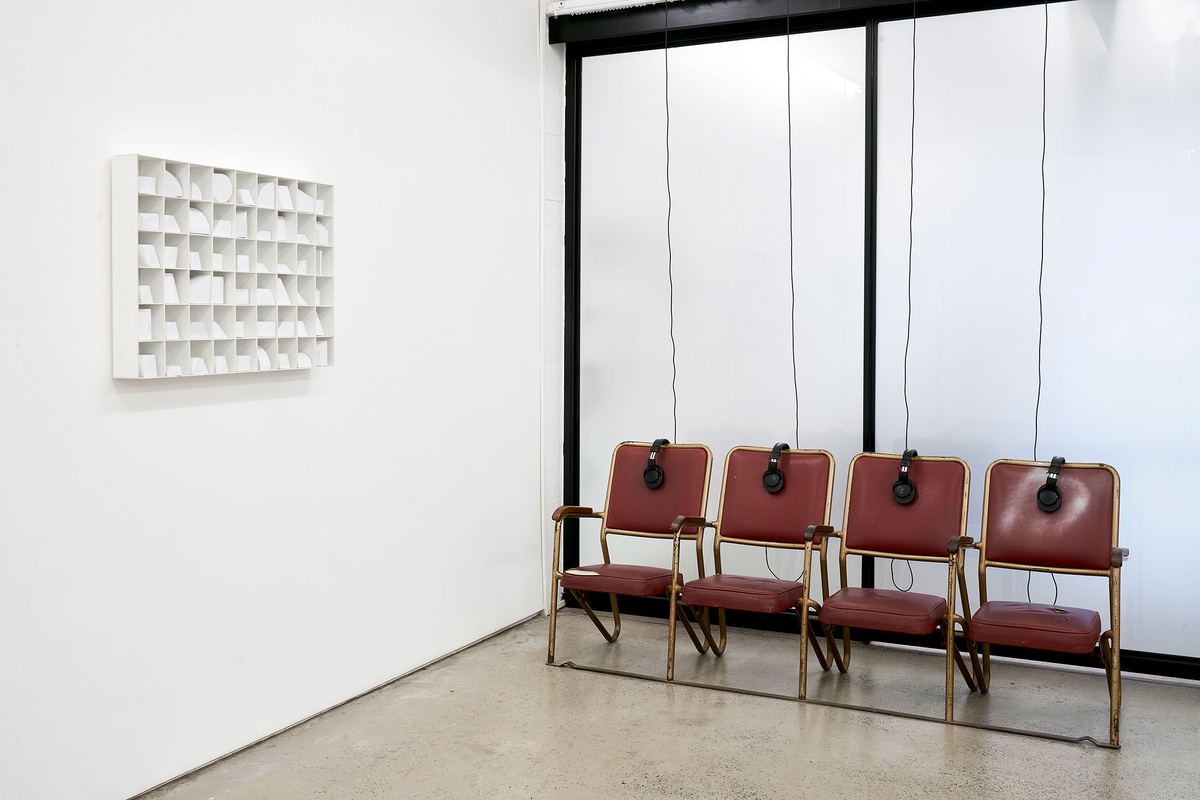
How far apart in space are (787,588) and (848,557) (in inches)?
38.9

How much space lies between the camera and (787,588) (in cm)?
449

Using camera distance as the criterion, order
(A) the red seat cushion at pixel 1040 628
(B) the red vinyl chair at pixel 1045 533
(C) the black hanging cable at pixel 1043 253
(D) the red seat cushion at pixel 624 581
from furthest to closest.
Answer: (C) the black hanging cable at pixel 1043 253 → (D) the red seat cushion at pixel 624 581 → (B) the red vinyl chair at pixel 1045 533 → (A) the red seat cushion at pixel 1040 628

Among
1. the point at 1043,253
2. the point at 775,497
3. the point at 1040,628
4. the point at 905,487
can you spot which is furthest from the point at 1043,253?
the point at 1040,628

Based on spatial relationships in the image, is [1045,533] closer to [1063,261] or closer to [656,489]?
[1063,261]

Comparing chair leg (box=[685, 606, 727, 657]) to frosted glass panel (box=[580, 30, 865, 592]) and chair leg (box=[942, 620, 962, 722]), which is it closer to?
frosted glass panel (box=[580, 30, 865, 592])

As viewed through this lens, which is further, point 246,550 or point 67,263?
point 246,550

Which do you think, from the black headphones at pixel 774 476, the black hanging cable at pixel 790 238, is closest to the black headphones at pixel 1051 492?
the black headphones at pixel 774 476

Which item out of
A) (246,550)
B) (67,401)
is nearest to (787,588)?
(246,550)

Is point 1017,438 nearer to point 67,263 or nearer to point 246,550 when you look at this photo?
point 246,550

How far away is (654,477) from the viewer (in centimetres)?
518

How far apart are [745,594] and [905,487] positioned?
0.88 meters

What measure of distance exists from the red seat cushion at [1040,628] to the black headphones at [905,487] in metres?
0.66

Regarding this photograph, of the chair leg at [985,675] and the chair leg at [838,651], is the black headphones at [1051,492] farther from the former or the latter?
the chair leg at [838,651]

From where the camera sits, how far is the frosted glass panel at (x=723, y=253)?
5281mm
